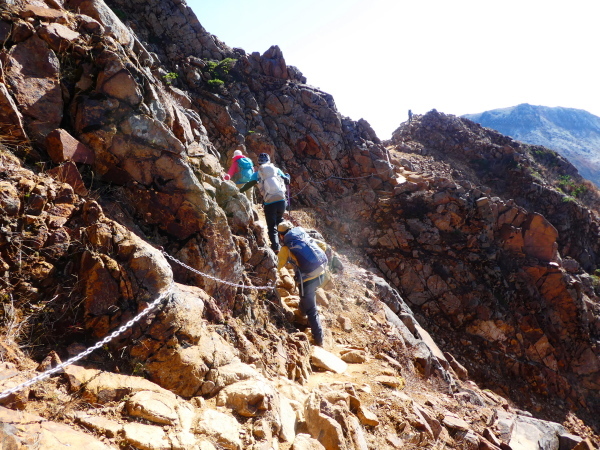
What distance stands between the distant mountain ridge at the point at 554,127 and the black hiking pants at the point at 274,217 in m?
62.5

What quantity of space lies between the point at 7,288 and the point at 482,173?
25557 mm

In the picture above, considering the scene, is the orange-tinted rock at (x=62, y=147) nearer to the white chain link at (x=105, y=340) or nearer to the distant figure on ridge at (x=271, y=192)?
the white chain link at (x=105, y=340)

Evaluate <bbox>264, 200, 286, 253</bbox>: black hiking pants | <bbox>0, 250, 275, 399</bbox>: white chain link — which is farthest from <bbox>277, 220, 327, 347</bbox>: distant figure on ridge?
<bbox>264, 200, 286, 253</bbox>: black hiking pants

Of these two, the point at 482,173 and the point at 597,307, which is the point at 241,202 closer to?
the point at 597,307

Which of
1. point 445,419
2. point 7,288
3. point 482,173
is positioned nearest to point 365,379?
point 445,419

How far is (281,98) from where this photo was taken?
57.2 feet

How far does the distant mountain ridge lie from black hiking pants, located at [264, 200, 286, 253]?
62459 millimetres

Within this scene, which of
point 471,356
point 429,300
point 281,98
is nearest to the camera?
point 471,356

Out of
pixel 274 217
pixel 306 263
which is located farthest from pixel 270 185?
pixel 306 263

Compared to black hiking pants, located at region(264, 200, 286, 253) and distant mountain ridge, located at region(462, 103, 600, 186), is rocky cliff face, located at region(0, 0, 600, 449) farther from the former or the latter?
distant mountain ridge, located at region(462, 103, 600, 186)

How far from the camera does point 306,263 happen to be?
591 centimetres

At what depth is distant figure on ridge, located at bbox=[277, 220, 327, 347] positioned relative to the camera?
5930mm

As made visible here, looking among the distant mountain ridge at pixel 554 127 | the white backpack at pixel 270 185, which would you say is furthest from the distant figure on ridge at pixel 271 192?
the distant mountain ridge at pixel 554 127

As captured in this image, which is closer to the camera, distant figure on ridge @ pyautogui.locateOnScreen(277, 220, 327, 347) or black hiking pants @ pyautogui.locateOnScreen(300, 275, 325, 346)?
distant figure on ridge @ pyautogui.locateOnScreen(277, 220, 327, 347)
